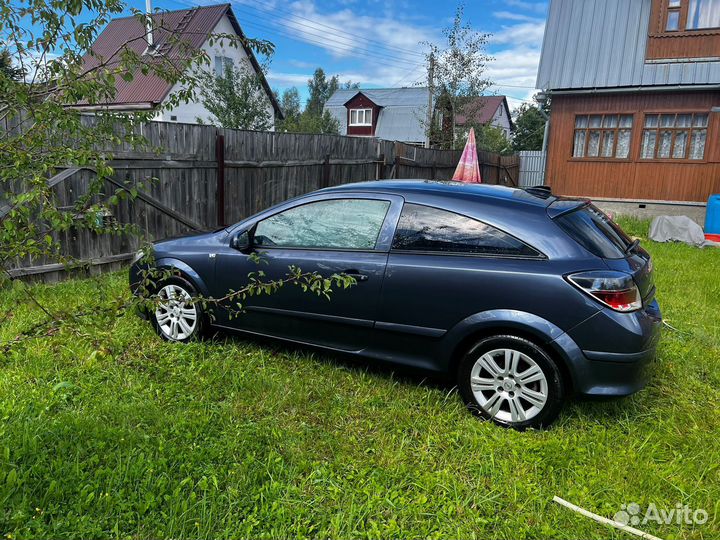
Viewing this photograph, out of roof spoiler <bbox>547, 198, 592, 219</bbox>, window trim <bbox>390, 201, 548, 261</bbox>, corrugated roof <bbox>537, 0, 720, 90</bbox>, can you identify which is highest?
corrugated roof <bbox>537, 0, 720, 90</bbox>

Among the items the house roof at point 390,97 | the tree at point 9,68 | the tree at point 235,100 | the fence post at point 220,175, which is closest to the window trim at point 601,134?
the tree at point 235,100

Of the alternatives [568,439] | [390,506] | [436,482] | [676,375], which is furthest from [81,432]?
[676,375]

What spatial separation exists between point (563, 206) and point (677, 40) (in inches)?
519

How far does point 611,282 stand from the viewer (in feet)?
9.88

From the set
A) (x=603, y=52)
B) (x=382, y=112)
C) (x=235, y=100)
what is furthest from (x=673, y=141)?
(x=382, y=112)

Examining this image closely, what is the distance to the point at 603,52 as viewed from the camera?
14.1m

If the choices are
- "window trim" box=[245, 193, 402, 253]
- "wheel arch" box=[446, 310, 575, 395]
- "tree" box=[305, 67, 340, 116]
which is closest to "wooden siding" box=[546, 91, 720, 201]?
"window trim" box=[245, 193, 402, 253]

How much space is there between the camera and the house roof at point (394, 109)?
4028 centimetres

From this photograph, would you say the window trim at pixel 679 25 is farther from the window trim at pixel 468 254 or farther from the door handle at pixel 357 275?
the door handle at pixel 357 275

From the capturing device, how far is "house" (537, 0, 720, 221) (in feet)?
43.3

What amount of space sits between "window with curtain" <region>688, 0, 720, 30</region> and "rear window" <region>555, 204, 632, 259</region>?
13.0m

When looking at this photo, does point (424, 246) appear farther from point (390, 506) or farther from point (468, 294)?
point (390, 506)

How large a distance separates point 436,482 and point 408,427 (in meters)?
0.57

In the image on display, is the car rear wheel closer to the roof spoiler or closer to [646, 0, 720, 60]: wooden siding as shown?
the roof spoiler
